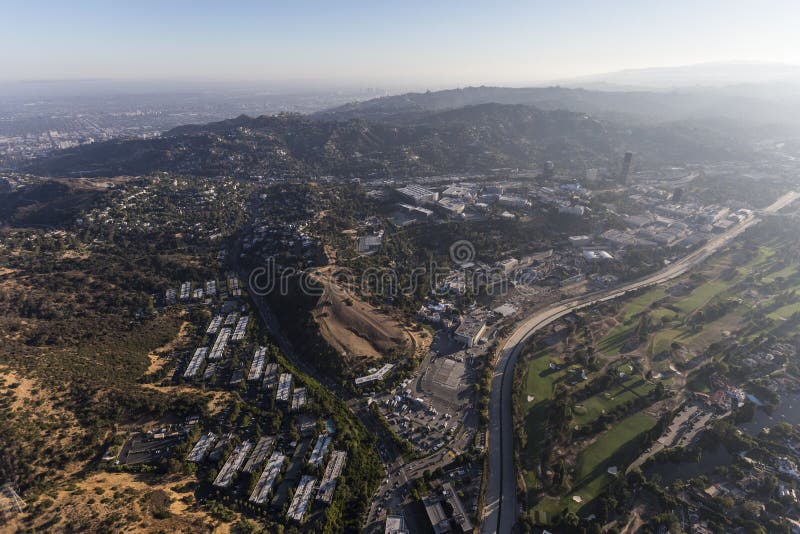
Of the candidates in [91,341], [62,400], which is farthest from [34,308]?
[62,400]

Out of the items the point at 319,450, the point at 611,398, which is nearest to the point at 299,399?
the point at 319,450

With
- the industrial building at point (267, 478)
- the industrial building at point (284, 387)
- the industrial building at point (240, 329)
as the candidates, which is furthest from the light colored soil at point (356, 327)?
the industrial building at point (267, 478)

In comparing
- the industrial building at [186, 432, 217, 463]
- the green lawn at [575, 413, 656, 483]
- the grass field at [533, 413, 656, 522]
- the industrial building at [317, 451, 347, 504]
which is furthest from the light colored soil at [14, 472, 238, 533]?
the green lawn at [575, 413, 656, 483]

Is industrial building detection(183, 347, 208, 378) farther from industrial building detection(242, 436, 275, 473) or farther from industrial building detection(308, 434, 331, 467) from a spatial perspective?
industrial building detection(308, 434, 331, 467)

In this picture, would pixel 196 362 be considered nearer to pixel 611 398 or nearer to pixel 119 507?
pixel 119 507

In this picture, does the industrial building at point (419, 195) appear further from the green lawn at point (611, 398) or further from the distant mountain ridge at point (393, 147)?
the green lawn at point (611, 398)

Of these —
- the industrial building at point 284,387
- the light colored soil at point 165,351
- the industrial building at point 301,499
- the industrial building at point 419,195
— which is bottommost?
the industrial building at point 301,499
